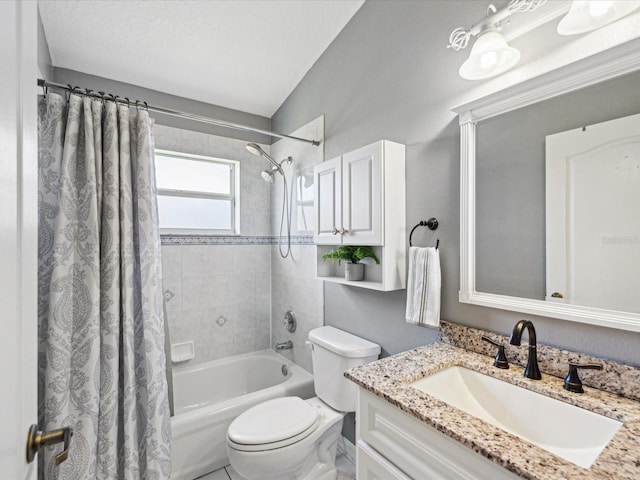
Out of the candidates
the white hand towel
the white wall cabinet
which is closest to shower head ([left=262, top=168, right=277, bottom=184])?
the white wall cabinet

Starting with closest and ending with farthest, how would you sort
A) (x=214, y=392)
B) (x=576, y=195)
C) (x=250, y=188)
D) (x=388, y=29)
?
(x=576, y=195) → (x=388, y=29) → (x=214, y=392) → (x=250, y=188)

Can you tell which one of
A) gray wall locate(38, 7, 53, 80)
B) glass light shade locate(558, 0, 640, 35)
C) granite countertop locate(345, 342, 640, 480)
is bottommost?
granite countertop locate(345, 342, 640, 480)

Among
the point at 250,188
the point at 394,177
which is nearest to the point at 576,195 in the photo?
the point at 394,177

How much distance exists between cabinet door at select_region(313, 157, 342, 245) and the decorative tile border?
382 millimetres

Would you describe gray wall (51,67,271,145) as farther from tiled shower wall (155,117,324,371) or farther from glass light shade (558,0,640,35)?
glass light shade (558,0,640,35)

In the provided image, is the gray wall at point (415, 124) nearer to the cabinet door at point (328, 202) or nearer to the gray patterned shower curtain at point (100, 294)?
the cabinet door at point (328, 202)

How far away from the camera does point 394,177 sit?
158 centimetres

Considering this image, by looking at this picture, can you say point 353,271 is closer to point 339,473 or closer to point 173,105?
point 339,473

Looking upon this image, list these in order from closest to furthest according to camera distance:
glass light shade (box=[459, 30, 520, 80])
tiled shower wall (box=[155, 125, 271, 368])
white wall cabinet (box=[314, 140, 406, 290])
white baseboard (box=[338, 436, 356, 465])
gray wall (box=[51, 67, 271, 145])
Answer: glass light shade (box=[459, 30, 520, 80]) < white wall cabinet (box=[314, 140, 406, 290]) < white baseboard (box=[338, 436, 356, 465]) < gray wall (box=[51, 67, 271, 145]) < tiled shower wall (box=[155, 125, 271, 368])

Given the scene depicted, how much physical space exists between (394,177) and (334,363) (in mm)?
1053

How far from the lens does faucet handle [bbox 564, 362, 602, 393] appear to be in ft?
3.09

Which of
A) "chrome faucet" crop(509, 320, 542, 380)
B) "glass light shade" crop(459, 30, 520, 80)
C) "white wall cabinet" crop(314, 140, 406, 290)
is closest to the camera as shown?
"chrome faucet" crop(509, 320, 542, 380)

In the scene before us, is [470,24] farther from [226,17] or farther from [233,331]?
[233,331]

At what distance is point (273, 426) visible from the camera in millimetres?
1509
